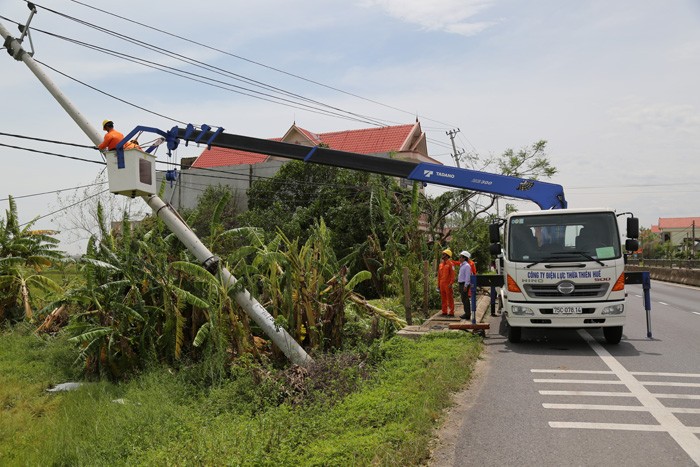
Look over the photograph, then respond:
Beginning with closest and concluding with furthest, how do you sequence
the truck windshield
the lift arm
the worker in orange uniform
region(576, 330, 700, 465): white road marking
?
region(576, 330, 700, 465): white road marking < the truck windshield < the lift arm < the worker in orange uniform

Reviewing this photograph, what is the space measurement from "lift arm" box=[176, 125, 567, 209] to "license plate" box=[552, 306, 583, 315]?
2919 millimetres

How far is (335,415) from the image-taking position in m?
6.72

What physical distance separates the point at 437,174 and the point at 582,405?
22.7 feet

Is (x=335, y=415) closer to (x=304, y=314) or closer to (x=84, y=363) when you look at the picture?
(x=304, y=314)

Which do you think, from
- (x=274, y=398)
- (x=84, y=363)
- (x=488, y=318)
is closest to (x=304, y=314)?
(x=274, y=398)

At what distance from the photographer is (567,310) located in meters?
10.4

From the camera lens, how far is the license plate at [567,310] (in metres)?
10.3

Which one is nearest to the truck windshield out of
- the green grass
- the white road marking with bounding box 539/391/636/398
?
the green grass

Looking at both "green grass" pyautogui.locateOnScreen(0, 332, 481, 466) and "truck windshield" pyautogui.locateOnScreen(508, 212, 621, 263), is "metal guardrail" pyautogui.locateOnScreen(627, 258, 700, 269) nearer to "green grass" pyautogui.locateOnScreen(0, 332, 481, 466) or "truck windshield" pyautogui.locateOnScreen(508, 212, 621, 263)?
"truck windshield" pyautogui.locateOnScreen(508, 212, 621, 263)

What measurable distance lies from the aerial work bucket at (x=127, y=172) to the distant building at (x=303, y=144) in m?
23.1

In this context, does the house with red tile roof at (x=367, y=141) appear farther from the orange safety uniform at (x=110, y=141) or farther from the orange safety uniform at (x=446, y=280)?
the orange safety uniform at (x=110, y=141)

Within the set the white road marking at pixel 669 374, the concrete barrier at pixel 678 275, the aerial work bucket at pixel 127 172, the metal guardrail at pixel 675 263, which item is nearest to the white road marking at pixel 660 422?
the white road marking at pixel 669 374

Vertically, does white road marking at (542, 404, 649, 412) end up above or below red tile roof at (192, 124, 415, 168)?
below

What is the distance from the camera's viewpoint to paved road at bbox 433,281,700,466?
540 centimetres
